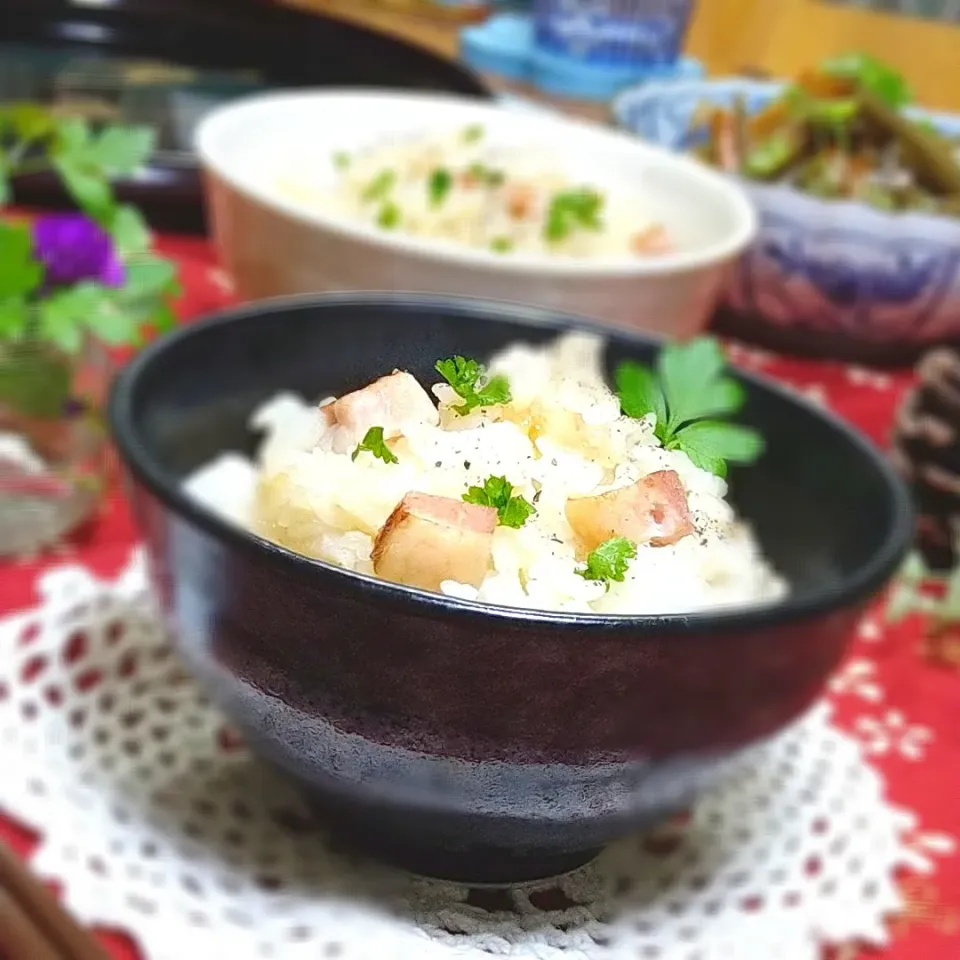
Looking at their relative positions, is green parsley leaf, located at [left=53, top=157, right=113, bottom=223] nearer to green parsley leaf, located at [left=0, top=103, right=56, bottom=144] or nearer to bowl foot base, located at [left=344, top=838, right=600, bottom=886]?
green parsley leaf, located at [left=0, top=103, right=56, bottom=144]

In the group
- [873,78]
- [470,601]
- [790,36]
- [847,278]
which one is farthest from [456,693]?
[790,36]

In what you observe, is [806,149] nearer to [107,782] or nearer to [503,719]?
[107,782]

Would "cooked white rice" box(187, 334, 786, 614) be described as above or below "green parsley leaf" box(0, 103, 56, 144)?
above

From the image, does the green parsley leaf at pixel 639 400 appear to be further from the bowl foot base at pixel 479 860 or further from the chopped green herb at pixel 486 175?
the chopped green herb at pixel 486 175

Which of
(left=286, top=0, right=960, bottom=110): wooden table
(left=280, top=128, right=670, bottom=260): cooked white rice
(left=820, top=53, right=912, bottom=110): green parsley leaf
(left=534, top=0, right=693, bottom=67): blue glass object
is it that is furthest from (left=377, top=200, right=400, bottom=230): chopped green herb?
(left=286, top=0, right=960, bottom=110): wooden table

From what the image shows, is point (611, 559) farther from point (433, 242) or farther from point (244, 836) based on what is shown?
point (433, 242)

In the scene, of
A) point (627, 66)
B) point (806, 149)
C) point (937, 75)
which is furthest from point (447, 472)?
point (937, 75)
